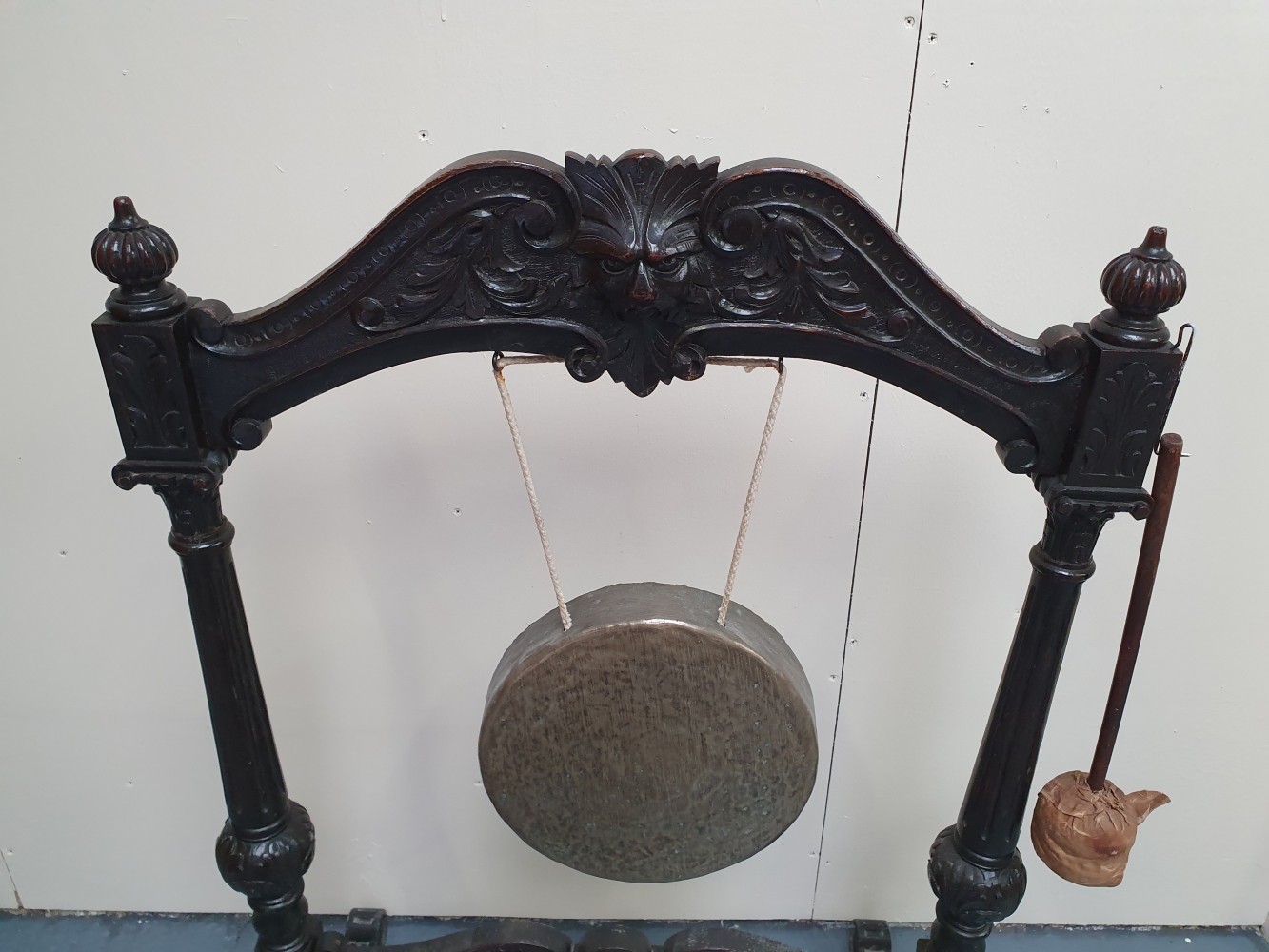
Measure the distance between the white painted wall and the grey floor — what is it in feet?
0.11

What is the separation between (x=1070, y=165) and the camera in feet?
3.65

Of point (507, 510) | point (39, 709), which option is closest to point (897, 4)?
point (507, 510)

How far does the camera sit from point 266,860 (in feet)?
3.55

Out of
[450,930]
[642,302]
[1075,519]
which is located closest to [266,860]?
[450,930]

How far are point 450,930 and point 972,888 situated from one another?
37.3 inches

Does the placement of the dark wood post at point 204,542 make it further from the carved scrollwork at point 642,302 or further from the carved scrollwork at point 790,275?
the carved scrollwork at point 790,275

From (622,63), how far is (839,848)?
1231 mm

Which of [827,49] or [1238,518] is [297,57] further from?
[1238,518]

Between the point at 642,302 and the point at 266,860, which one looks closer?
the point at 642,302

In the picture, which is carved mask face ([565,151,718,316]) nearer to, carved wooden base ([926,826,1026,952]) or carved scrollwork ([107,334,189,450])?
carved scrollwork ([107,334,189,450])

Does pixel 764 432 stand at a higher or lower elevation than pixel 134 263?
lower

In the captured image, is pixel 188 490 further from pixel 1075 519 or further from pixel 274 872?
pixel 1075 519

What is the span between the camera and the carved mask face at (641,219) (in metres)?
0.76

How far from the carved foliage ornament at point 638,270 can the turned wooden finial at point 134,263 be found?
39 mm
